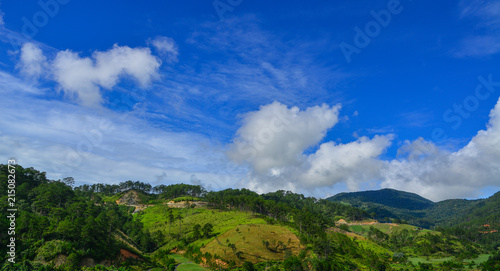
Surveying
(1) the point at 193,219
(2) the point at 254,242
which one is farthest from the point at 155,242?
(2) the point at 254,242

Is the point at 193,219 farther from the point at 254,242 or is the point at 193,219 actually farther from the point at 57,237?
the point at 57,237

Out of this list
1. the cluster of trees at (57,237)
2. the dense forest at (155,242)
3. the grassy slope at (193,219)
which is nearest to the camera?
the cluster of trees at (57,237)

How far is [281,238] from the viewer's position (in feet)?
343

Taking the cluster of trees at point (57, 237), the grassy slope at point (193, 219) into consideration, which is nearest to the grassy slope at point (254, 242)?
the grassy slope at point (193, 219)

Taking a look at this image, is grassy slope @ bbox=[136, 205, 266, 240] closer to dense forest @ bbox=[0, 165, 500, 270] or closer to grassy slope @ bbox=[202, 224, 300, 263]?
dense forest @ bbox=[0, 165, 500, 270]

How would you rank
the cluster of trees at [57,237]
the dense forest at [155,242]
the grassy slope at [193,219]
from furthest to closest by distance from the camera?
the grassy slope at [193,219] < the dense forest at [155,242] < the cluster of trees at [57,237]

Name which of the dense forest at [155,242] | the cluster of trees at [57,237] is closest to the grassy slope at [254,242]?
the dense forest at [155,242]

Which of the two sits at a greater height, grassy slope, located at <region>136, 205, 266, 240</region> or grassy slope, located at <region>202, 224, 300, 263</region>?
grassy slope, located at <region>136, 205, 266, 240</region>

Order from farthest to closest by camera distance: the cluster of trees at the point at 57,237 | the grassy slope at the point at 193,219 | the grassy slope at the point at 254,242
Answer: the grassy slope at the point at 193,219
the grassy slope at the point at 254,242
the cluster of trees at the point at 57,237

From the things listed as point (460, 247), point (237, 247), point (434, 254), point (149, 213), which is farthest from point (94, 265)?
point (460, 247)

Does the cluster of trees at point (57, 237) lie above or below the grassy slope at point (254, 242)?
above

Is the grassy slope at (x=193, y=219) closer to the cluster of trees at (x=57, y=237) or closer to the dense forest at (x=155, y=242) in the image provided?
the dense forest at (x=155, y=242)

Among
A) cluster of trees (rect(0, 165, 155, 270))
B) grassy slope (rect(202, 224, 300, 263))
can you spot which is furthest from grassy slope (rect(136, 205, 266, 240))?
cluster of trees (rect(0, 165, 155, 270))

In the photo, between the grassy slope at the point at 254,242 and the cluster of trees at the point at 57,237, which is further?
the grassy slope at the point at 254,242
